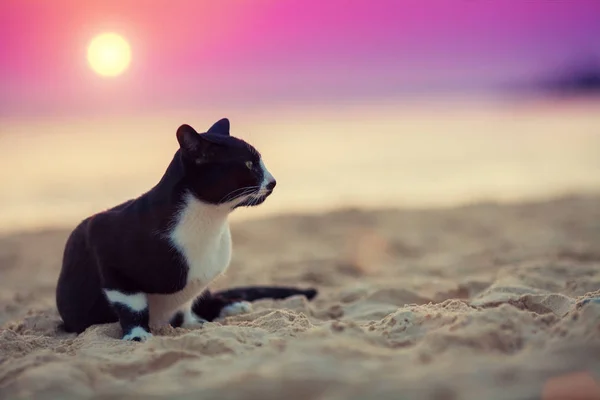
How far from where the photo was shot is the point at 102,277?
3.54 m

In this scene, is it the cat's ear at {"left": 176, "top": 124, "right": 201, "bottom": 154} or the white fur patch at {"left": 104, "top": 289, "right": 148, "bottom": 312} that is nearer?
the cat's ear at {"left": 176, "top": 124, "right": 201, "bottom": 154}

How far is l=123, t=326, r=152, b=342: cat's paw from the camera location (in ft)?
10.9

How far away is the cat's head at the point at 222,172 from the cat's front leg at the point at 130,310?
62cm

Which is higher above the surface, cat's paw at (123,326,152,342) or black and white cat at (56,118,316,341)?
black and white cat at (56,118,316,341)

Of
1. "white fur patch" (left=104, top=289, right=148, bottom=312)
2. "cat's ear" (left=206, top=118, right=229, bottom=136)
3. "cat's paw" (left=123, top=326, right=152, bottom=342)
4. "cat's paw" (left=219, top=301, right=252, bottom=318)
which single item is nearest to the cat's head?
"cat's ear" (left=206, top=118, right=229, bottom=136)

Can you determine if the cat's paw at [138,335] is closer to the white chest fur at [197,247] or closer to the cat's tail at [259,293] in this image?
the white chest fur at [197,247]

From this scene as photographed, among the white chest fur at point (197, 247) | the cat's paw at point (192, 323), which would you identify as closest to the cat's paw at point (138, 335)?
the white chest fur at point (197, 247)

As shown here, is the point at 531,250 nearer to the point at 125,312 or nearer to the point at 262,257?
the point at 262,257

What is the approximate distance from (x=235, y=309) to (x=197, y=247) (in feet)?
2.68

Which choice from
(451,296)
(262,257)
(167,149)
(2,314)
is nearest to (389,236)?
(262,257)

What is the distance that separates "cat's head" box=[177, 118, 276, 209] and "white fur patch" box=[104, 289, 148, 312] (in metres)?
0.61

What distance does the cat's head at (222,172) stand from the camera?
3.39 m

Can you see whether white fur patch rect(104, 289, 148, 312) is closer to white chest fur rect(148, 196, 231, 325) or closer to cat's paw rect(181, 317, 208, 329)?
white chest fur rect(148, 196, 231, 325)

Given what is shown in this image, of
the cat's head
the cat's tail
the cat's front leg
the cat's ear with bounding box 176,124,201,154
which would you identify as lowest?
the cat's tail
